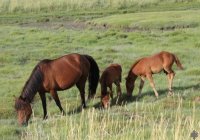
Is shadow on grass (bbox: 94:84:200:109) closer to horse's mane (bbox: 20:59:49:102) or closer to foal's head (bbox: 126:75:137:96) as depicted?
foal's head (bbox: 126:75:137:96)

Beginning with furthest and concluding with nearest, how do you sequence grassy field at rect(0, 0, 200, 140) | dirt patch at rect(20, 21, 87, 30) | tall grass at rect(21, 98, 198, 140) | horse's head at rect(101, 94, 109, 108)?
dirt patch at rect(20, 21, 87, 30) → horse's head at rect(101, 94, 109, 108) → grassy field at rect(0, 0, 200, 140) → tall grass at rect(21, 98, 198, 140)

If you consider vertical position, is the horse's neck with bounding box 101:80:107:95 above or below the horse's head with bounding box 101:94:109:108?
above

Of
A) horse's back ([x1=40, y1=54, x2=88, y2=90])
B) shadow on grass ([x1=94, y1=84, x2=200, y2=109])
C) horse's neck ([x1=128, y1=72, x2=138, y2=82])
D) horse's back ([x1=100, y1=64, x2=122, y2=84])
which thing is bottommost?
shadow on grass ([x1=94, y1=84, x2=200, y2=109])

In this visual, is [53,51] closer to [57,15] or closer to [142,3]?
[57,15]

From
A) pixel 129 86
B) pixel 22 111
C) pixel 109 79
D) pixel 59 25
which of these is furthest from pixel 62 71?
pixel 59 25

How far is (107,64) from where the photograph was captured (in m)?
20.7

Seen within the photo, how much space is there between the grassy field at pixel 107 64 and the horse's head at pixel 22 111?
289 millimetres

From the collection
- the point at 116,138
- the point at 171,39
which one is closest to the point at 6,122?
the point at 116,138

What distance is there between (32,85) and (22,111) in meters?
1.06

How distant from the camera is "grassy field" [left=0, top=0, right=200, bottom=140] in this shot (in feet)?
29.5

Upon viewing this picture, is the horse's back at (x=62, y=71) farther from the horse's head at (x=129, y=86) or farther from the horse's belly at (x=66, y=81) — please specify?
the horse's head at (x=129, y=86)

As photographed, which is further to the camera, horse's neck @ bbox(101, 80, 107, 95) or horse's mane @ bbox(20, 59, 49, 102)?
horse's neck @ bbox(101, 80, 107, 95)

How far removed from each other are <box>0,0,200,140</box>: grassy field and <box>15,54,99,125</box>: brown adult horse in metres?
0.52

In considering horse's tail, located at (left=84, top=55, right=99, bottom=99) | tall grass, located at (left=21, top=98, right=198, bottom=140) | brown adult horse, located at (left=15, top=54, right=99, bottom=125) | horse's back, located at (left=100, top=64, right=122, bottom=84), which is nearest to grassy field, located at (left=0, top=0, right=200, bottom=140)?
tall grass, located at (left=21, top=98, right=198, bottom=140)
